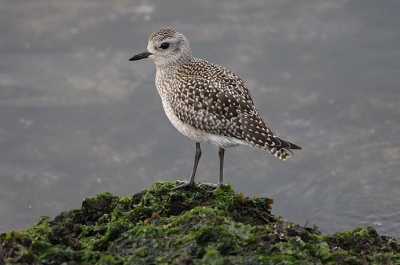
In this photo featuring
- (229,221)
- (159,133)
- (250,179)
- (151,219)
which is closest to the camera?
(229,221)

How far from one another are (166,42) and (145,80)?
5762 millimetres

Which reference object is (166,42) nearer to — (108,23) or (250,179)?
(250,179)

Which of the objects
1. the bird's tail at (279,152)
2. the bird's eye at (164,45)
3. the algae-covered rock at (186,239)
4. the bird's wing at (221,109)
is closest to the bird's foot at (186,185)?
the algae-covered rock at (186,239)

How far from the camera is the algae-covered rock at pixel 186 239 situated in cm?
573

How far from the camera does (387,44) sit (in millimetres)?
15383

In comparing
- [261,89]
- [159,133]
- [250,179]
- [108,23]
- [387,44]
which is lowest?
[250,179]

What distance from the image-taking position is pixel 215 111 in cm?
827

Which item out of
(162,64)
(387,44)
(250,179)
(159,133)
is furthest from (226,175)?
(387,44)

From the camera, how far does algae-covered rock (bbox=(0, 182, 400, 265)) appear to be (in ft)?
18.8

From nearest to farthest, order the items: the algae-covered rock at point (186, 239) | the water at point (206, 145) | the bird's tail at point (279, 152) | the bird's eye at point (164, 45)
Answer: the algae-covered rock at point (186, 239)
the bird's tail at point (279, 152)
the bird's eye at point (164, 45)
the water at point (206, 145)

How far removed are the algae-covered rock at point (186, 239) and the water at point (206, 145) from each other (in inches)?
208

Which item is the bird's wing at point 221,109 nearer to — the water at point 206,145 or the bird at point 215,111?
the bird at point 215,111

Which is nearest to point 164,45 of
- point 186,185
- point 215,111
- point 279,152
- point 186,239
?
point 215,111

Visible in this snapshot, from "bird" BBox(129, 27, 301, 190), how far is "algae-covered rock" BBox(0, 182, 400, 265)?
40.0 inches
